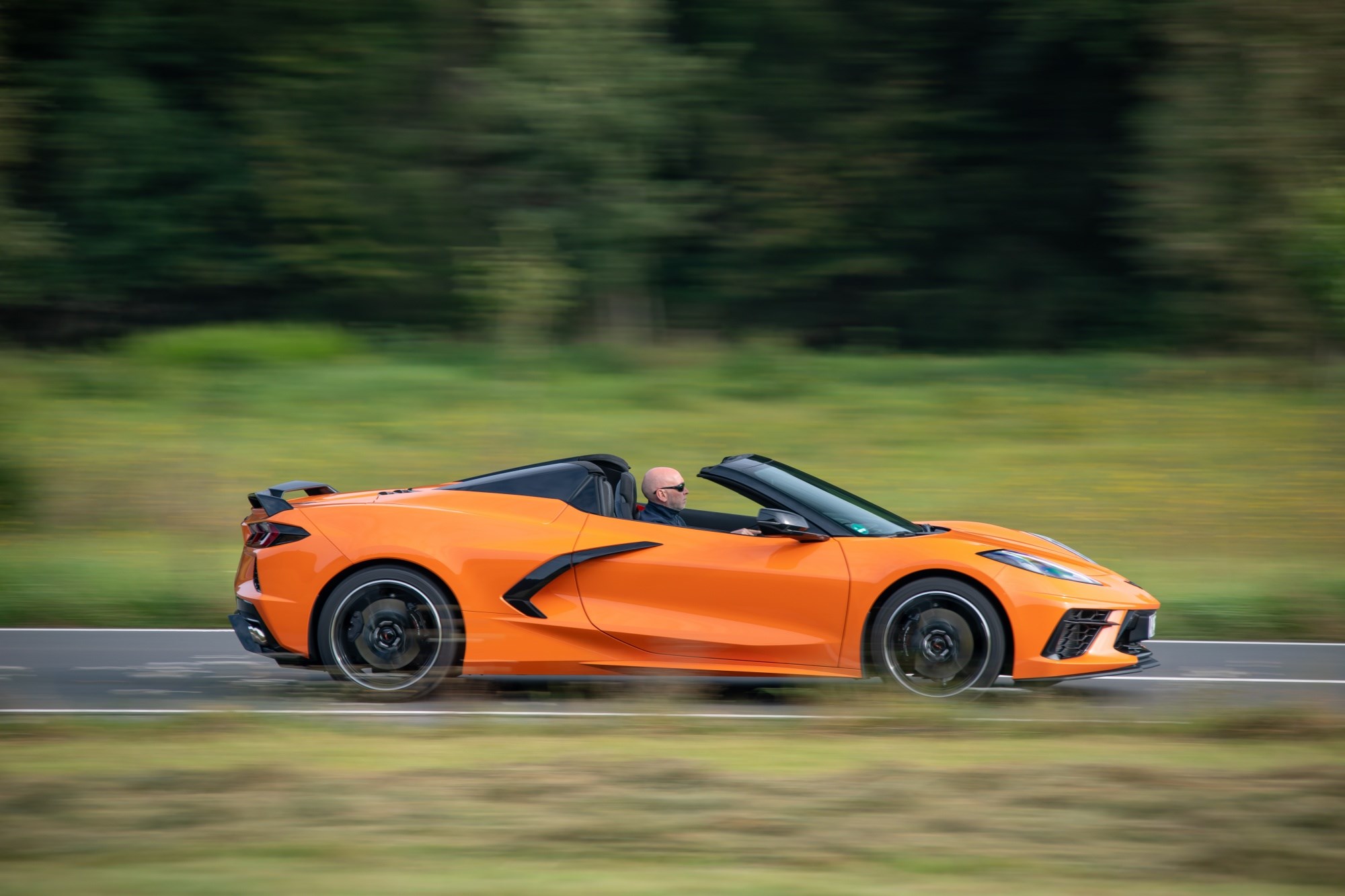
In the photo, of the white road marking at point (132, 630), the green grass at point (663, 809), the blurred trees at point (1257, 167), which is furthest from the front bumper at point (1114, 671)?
the blurred trees at point (1257, 167)

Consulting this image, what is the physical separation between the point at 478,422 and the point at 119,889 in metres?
14.7

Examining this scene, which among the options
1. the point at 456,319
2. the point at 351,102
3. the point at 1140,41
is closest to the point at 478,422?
the point at 456,319

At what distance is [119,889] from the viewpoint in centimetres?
415

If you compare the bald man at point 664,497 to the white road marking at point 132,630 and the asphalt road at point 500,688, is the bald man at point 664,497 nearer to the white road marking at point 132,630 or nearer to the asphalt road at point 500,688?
the asphalt road at point 500,688

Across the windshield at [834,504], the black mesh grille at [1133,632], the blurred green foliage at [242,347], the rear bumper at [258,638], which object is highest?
the blurred green foliage at [242,347]

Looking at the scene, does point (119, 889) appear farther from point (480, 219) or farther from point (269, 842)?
point (480, 219)

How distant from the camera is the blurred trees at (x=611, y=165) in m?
22.2

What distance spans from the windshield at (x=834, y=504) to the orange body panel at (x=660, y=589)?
0.19 metres

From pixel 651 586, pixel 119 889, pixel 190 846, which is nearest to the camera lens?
pixel 119 889

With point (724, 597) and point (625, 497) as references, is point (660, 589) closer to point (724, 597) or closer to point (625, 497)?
point (724, 597)

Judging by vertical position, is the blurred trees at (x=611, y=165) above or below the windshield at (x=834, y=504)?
above

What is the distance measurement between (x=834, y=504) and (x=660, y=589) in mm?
1070

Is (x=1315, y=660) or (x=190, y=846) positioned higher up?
(x=1315, y=660)

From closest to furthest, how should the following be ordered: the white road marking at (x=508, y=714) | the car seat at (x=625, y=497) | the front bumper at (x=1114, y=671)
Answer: the white road marking at (x=508, y=714) < the front bumper at (x=1114, y=671) < the car seat at (x=625, y=497)
